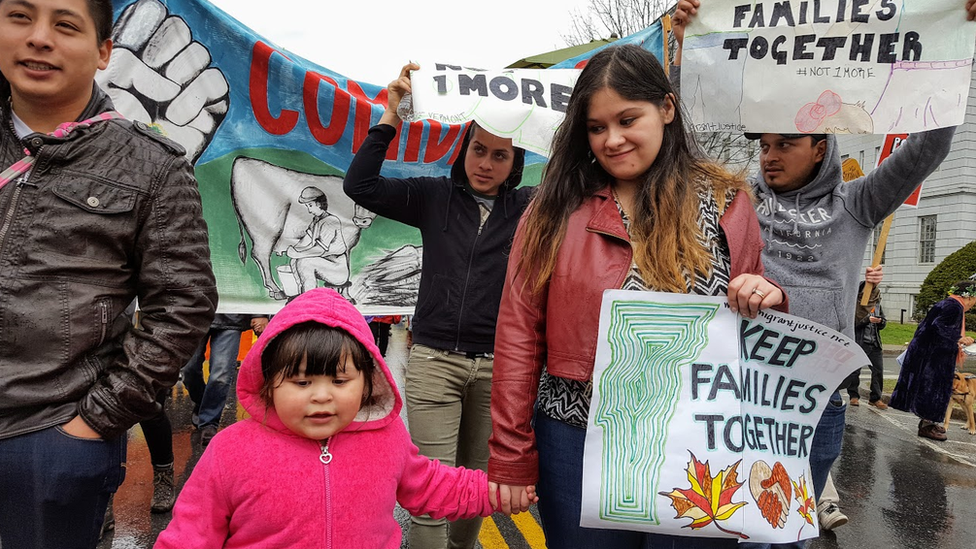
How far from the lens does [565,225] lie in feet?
6.23

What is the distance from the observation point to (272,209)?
4.14m

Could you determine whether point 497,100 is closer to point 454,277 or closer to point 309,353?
point 454,277

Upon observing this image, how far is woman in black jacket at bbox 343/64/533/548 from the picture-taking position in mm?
2896

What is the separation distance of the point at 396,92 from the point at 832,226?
79.1 inches

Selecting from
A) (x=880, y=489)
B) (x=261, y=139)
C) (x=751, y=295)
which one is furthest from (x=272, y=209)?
(x=880, y=489)

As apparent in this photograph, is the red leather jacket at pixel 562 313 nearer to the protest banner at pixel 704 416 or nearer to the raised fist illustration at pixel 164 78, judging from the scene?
the protest banner at pixel 704 416

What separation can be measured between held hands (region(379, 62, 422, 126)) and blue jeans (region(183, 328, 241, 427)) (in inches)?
119

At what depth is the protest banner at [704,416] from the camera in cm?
166

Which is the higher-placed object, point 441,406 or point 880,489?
point 441,406

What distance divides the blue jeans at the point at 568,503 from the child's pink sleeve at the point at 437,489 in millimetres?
224

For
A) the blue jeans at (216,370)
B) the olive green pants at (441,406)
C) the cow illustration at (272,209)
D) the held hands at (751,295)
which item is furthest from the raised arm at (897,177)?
the blue jeans at (216,370)

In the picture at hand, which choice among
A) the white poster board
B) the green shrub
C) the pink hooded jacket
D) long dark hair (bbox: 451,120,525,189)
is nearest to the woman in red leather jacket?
the pink hooded jacket

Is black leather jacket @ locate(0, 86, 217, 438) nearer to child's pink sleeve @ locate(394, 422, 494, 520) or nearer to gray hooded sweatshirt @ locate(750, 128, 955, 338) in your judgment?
child's pink sleeve @ locate(394, 422, 494, 520)

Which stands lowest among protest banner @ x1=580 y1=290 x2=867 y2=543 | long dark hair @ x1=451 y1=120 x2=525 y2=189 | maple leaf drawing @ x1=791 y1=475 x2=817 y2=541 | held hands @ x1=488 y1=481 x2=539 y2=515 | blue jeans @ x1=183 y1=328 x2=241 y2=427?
blue jeans @ x1=183 y1=328 x2=241 y2=427
